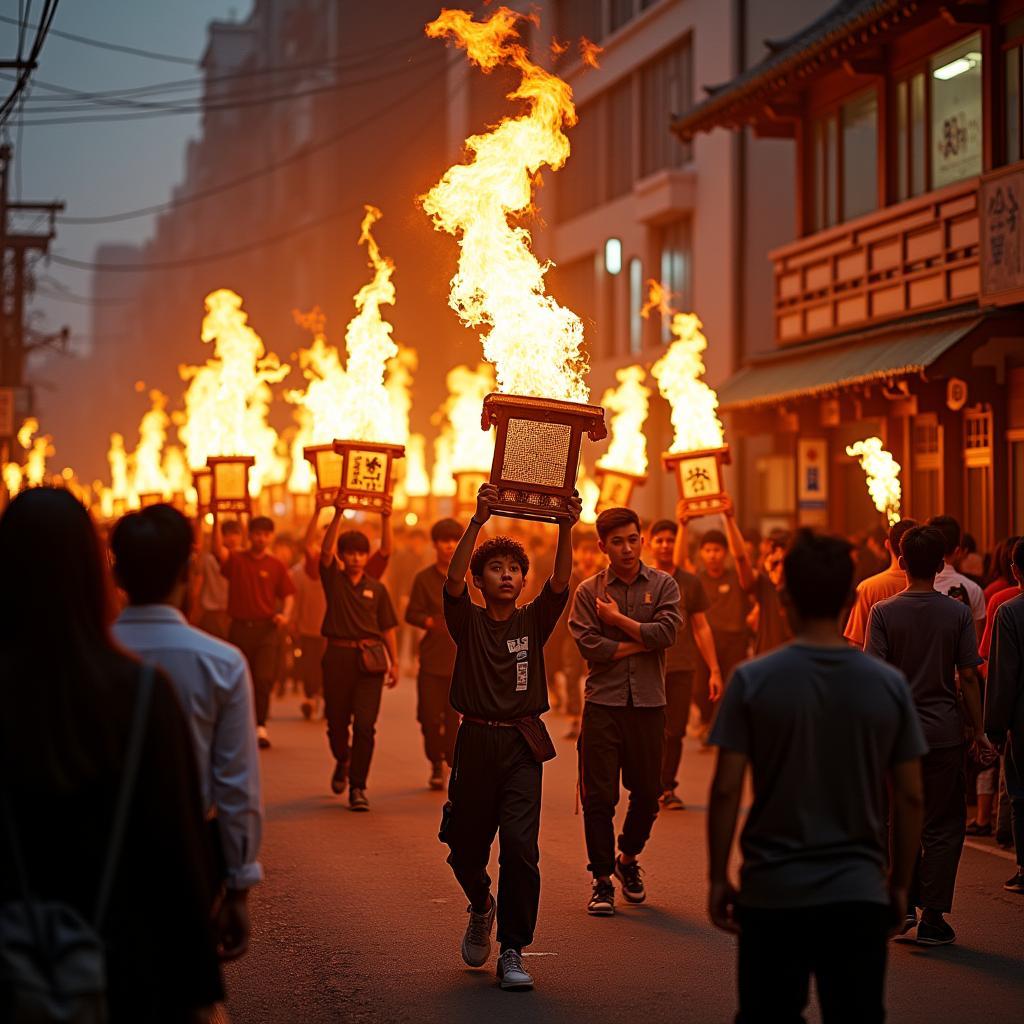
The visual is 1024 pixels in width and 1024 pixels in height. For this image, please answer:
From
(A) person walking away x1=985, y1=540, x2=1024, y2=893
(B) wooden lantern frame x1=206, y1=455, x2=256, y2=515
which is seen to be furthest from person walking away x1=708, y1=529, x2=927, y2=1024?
(B) wooden lantern frame x1=206, y1=455, x2=256, y2=515

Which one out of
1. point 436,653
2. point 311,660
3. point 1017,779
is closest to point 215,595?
point 311,660

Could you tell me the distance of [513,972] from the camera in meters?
6.84

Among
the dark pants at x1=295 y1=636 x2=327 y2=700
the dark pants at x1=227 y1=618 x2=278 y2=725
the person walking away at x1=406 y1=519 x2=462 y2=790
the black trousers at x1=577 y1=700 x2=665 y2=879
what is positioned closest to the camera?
the black trousers at x1=577 y1=700 x2=665 y2=879

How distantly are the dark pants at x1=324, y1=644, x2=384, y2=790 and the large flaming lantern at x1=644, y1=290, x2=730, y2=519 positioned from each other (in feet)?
8.85

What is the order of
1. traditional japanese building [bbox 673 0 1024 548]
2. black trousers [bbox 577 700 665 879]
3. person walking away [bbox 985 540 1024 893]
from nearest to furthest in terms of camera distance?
person walking away [bbox 985 540 1024 893], black trousers [bbox 577 700 665 879], traditional japanese building [bbox 673 0 1024 548]

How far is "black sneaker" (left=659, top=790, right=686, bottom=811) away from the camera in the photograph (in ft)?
38.7

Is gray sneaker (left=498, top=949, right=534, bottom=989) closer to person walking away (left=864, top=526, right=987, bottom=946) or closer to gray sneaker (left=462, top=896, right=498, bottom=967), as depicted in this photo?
gray sneaker (left=462, top=896, right=498, bottom=967)

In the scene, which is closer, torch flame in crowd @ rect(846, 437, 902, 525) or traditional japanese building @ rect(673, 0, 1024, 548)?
torch flame in crowd @ rect(846, 437, 902, 525)

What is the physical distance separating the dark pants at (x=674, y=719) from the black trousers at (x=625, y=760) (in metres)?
2.92

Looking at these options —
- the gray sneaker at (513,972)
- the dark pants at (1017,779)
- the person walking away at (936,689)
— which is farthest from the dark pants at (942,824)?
the gray sneaker at (513,972)

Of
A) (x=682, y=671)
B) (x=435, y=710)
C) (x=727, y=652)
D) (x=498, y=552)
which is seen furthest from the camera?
(x=727, y=652)

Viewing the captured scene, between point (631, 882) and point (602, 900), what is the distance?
356mm

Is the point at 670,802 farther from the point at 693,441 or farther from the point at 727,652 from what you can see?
the point at 693,441

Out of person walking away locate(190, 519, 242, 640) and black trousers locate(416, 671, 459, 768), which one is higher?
person walking away locate(190, 519, 242, 640)
